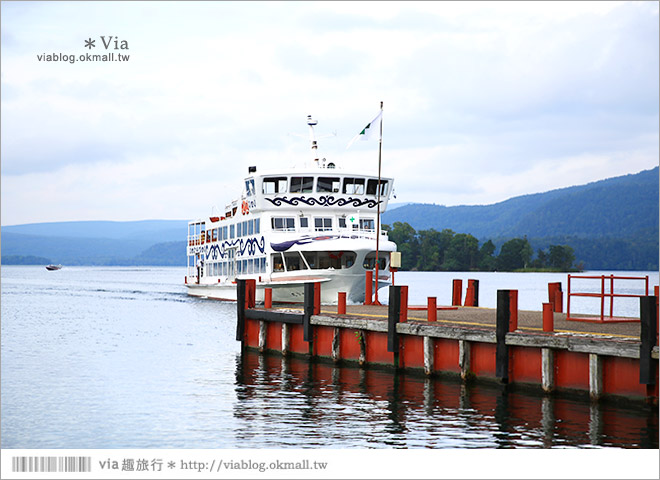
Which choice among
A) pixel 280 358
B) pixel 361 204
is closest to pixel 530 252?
pixel 361 204

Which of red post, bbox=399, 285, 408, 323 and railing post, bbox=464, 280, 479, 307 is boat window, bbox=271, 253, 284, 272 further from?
red post, bbox=399, 285, 408, 323

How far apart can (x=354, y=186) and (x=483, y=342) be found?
23.9 m

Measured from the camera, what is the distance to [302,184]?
140ft

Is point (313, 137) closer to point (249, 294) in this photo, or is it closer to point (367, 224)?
point (367, 224)

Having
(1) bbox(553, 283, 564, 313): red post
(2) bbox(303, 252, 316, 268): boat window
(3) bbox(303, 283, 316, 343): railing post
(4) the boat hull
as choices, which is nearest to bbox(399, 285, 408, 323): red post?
(3) bbox(303, 283, 316, 343): railing post

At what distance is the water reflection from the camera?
15.7 metres

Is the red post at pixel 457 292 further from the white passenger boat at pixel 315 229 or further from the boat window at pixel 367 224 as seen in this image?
the boat window at pixel 367 224

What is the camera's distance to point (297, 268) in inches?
1705

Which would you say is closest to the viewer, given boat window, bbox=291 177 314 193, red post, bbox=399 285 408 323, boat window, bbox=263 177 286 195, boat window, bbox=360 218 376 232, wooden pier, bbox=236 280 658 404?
wooden pier, bbox=236 280 658 404

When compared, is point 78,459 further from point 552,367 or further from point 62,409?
point 552,367

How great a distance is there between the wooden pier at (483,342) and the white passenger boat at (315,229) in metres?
12.6

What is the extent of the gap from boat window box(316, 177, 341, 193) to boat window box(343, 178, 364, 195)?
16.7 inches

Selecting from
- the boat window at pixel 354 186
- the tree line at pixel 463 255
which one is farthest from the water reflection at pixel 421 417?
the tree line at pixel 463 255

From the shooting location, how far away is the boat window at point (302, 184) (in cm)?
4244
